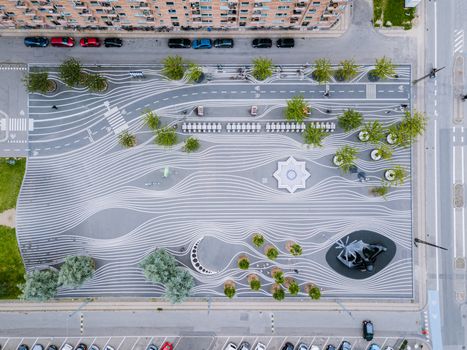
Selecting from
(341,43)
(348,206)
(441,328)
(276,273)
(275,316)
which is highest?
(341,43)

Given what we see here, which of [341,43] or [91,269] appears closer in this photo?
[91,269]

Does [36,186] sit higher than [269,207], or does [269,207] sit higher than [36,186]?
[36,186]

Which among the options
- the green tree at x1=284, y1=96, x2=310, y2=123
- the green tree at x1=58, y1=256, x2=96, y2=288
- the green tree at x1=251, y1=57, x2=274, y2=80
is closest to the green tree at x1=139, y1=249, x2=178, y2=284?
the green tree at x1=58, y1=256, x2=96, y2=288

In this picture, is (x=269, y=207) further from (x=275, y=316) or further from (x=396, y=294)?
(x=396, y=294)

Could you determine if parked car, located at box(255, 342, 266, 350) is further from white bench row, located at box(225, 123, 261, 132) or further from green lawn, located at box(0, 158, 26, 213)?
green lawn, located at box(0, 158, 26, 213)

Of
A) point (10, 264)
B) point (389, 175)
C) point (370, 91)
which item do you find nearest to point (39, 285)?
point (10, 264)

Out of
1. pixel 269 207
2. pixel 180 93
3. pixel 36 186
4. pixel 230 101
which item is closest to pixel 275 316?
pixel 269 207

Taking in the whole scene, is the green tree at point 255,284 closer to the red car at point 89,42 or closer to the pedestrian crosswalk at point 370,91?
the pedestrian crosswalk at point 370,91
